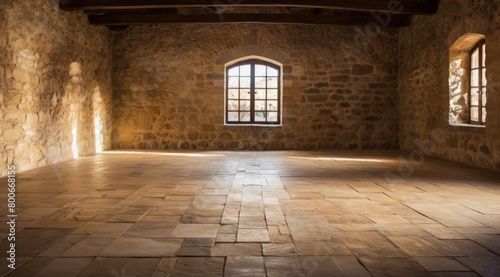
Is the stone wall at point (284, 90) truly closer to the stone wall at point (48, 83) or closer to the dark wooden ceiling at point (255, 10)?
the dark wooden ceiling at point (255, 10)

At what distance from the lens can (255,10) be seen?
28.1ft

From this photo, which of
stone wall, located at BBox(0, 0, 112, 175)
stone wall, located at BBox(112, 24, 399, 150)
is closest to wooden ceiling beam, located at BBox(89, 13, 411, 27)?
stone wall, located at BBox(0, 0, 112, 175)

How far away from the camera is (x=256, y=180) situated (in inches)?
179

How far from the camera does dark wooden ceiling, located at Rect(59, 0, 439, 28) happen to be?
643 cm

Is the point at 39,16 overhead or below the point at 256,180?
overhead

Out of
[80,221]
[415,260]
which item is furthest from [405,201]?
[80,221]

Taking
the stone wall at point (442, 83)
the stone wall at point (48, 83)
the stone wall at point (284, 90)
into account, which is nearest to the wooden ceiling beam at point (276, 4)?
the stone wall at point (442, 83)

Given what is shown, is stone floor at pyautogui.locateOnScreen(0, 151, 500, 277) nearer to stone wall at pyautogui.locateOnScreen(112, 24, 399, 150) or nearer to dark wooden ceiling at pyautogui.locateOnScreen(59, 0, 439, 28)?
dark wooden ceiling at pyautogui.locateOnScreen(59, 0, 439, 28)

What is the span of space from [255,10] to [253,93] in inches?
68.1

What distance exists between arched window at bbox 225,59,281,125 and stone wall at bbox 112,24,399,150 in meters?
0.28

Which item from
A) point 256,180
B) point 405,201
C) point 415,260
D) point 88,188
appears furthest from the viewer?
point 256,180

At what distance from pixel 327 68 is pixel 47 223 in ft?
22.8

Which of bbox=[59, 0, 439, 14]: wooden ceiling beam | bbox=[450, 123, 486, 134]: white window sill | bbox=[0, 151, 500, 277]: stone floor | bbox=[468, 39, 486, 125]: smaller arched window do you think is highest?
bbox=[59, 0, 439, 14]: wooden ceiling beam

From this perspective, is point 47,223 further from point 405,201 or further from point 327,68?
point 327,68
